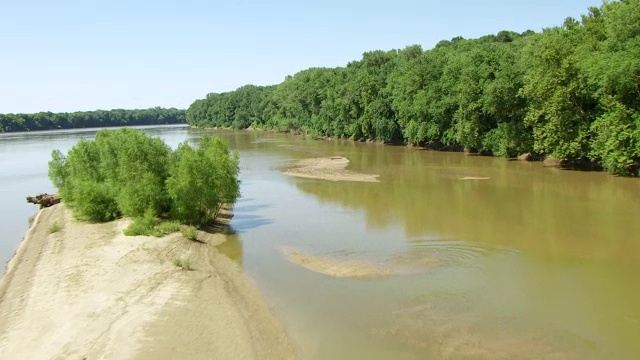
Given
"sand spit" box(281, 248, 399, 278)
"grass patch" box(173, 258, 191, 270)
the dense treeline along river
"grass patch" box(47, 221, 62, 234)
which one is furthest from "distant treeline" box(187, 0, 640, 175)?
"grass patch" box(47, 221, 62, 234)

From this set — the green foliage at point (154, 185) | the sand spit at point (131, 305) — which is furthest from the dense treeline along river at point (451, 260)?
the green foliage at point (154, 185)

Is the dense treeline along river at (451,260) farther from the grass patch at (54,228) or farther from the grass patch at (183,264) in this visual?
the grass patch at (183,264)

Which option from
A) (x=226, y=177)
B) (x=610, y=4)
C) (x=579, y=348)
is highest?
(x=610, y=4)

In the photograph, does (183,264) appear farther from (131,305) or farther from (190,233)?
(131,305)

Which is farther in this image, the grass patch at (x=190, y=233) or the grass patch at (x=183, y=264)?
the grass patch at (x=190, y=233)

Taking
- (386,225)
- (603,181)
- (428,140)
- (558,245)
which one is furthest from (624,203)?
(428,140)

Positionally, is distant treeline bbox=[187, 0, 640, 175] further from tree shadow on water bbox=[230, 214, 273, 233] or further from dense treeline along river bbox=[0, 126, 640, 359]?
tree shadow on water bbox=[230, 214, 273, 233]

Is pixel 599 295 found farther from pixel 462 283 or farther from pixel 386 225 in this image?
pixel 386 225
